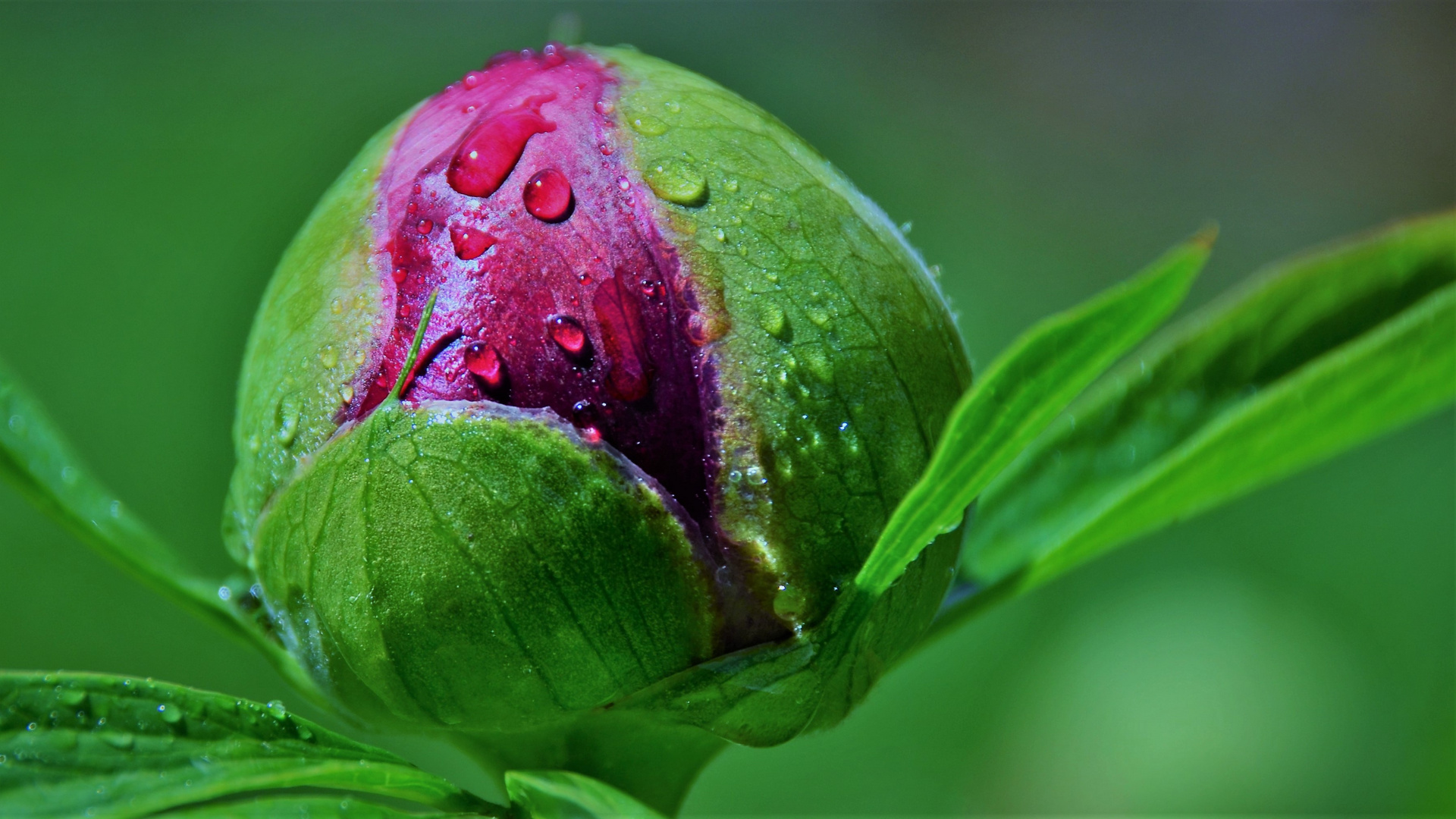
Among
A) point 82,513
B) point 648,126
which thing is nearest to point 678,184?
point 648,126

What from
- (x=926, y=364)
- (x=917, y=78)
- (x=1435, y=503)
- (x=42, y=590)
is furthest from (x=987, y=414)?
(x=917, y=78)

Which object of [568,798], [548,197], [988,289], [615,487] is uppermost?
[548,197]

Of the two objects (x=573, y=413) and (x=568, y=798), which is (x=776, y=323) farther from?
(x=568, y=798)

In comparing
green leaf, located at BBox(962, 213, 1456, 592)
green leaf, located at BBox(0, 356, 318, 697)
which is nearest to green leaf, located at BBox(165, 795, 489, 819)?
green leaf, located at BBox(0, 356, 318, 697)

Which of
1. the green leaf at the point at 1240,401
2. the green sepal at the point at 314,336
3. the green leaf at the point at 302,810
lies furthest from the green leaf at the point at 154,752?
the green leaf at the point at 1240,401

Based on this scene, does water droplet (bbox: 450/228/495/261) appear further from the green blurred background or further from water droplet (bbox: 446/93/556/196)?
the green blurred background

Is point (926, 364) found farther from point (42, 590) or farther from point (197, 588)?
point (42, 590)
